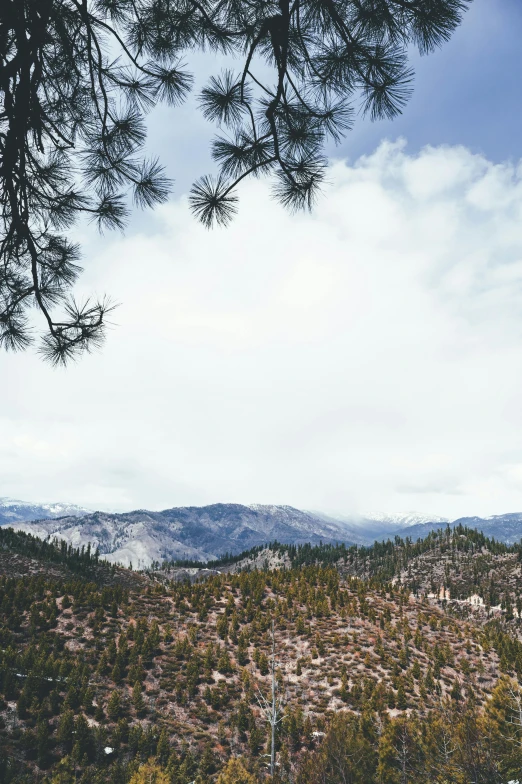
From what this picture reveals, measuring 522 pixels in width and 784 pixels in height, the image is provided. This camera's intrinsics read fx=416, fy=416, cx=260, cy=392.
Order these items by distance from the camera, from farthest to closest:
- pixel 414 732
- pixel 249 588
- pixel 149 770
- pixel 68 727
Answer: pixel 249 588 < pixel 414 732 < pixel 68 727 < pixel 149 770

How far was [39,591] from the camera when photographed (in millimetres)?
34094

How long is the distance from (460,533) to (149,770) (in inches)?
6900

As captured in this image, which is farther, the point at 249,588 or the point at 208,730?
the point at 249,588

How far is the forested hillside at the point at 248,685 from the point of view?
19219 mm

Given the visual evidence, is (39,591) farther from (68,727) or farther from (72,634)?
(68,727)

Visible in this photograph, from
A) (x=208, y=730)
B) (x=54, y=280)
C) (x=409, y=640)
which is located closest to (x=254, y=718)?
(x=208, y=730)

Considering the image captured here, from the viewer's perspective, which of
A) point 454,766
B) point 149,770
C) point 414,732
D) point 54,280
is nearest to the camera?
point 54,280

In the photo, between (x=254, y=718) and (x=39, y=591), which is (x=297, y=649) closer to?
(x=254, y=718)

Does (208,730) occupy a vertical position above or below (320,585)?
below

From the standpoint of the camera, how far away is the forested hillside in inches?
757

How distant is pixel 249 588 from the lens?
134 feet

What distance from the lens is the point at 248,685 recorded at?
27.0 m

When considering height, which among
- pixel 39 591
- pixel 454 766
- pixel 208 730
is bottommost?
pixel 208 730

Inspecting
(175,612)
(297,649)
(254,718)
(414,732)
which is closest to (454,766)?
(414,732)
